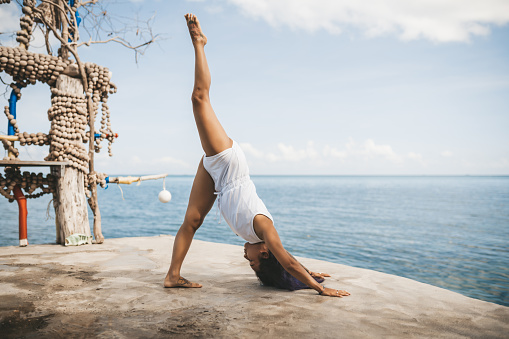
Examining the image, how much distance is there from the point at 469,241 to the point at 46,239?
19148 millimetres

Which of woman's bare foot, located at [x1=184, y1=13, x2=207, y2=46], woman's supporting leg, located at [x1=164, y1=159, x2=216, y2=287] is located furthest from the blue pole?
woman's bare foot, located at [x1=184, y1=13, x2=207, y2=46]

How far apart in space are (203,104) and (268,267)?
5.78ft

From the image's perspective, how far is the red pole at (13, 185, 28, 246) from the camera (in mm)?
6230

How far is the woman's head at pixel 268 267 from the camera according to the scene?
362 cm

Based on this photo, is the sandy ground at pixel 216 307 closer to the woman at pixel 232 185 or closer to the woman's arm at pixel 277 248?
the woman's arm at pixel 277 248

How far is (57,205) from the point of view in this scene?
649 cm

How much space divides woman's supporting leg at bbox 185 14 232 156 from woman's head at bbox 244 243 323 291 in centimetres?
106

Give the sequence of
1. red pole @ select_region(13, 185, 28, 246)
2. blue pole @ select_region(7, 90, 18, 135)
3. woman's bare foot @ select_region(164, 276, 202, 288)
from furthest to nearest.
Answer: blue pole @ select_region(7, 90, 18, 135)
red pole @ select_region(13, 185, 28, 246)
woman's bare foot @ select_region(164, 276, 202, 288)

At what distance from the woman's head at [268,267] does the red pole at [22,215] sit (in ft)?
15.1

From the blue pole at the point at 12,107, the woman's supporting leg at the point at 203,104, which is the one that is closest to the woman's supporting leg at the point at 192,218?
the woman's supporting leg at the point at 203,104

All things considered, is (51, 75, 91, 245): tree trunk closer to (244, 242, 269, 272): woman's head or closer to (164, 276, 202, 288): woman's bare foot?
(164, 276, 202, 288): woman's bare foot

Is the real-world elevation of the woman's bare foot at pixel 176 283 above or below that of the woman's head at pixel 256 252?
below

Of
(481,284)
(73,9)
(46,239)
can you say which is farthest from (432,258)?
(46,239)

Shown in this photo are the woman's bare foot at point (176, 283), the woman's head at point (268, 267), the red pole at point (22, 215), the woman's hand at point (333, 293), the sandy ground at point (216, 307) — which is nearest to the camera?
the sandy ground at point (216, 307)
